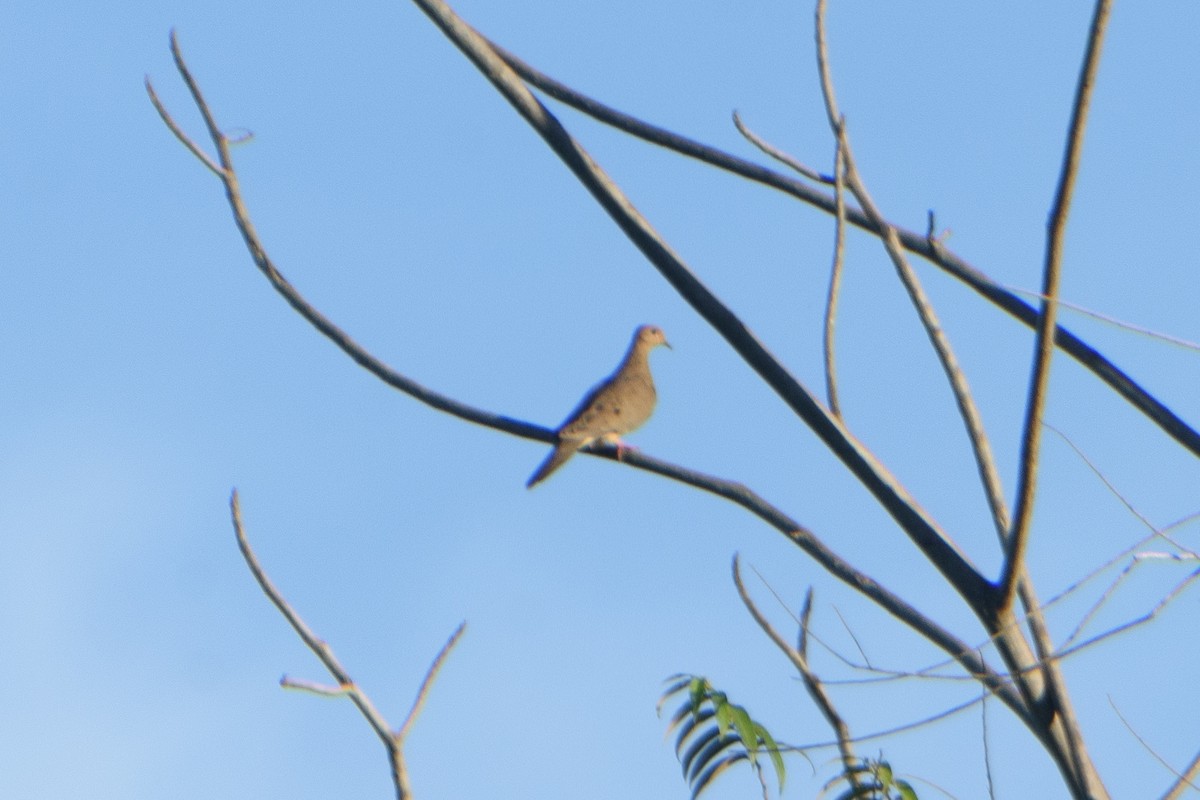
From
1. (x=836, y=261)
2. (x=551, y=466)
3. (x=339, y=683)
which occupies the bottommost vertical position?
(x=339, y=683)

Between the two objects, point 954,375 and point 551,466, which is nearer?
point 954,375

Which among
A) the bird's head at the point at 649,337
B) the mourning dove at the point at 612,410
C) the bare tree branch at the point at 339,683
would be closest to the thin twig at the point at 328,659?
Result: the bare tree branch at the point at 339,683

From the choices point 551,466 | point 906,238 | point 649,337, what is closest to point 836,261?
point 906,238

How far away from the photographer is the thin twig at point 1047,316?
2598 mm

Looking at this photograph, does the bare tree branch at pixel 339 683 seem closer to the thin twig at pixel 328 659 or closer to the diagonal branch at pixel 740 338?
the thin twig at pixel 328 659

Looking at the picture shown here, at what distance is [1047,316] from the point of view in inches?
106

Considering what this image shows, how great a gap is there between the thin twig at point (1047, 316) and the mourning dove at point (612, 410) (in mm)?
4840

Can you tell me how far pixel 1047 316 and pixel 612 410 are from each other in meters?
6.19

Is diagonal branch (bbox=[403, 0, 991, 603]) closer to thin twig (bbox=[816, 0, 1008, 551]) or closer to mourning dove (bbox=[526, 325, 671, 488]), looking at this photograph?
thin twig (bbox=[816, 0, 1008, 551])

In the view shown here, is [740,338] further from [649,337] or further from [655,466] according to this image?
[649,337]

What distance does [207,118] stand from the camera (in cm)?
378

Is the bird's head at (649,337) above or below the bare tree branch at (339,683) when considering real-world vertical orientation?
above

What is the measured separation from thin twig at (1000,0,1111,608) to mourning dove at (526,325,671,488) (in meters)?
4.84

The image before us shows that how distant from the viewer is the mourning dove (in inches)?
322
